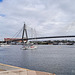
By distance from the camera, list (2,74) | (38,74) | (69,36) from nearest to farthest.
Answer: (2,74), (38,74), (69,36)

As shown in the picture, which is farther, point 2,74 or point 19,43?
point 19,43

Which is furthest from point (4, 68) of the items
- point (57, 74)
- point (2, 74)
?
point (57, 74)

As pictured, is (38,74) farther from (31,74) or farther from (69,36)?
(69,36)

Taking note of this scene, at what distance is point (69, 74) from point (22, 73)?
615cm

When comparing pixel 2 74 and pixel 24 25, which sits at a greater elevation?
pixel 24 25

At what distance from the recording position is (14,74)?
4.96 metres

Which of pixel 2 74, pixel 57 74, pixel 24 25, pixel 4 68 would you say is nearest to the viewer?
pixel 2 74

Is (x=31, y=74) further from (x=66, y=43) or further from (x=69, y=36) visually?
(x=66, y=43)

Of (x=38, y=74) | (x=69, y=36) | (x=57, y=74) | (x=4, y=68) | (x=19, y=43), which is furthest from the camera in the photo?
(x=19, y=43)

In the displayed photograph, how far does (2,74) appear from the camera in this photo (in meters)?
4.87

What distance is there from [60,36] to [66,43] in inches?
4155

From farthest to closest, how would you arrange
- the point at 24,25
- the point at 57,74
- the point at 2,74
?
the point at 24,25, the point at 57,74, the point at 2,74

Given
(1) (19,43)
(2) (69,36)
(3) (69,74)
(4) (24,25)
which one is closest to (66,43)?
(1) (19,43)

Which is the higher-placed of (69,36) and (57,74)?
(69,36)
